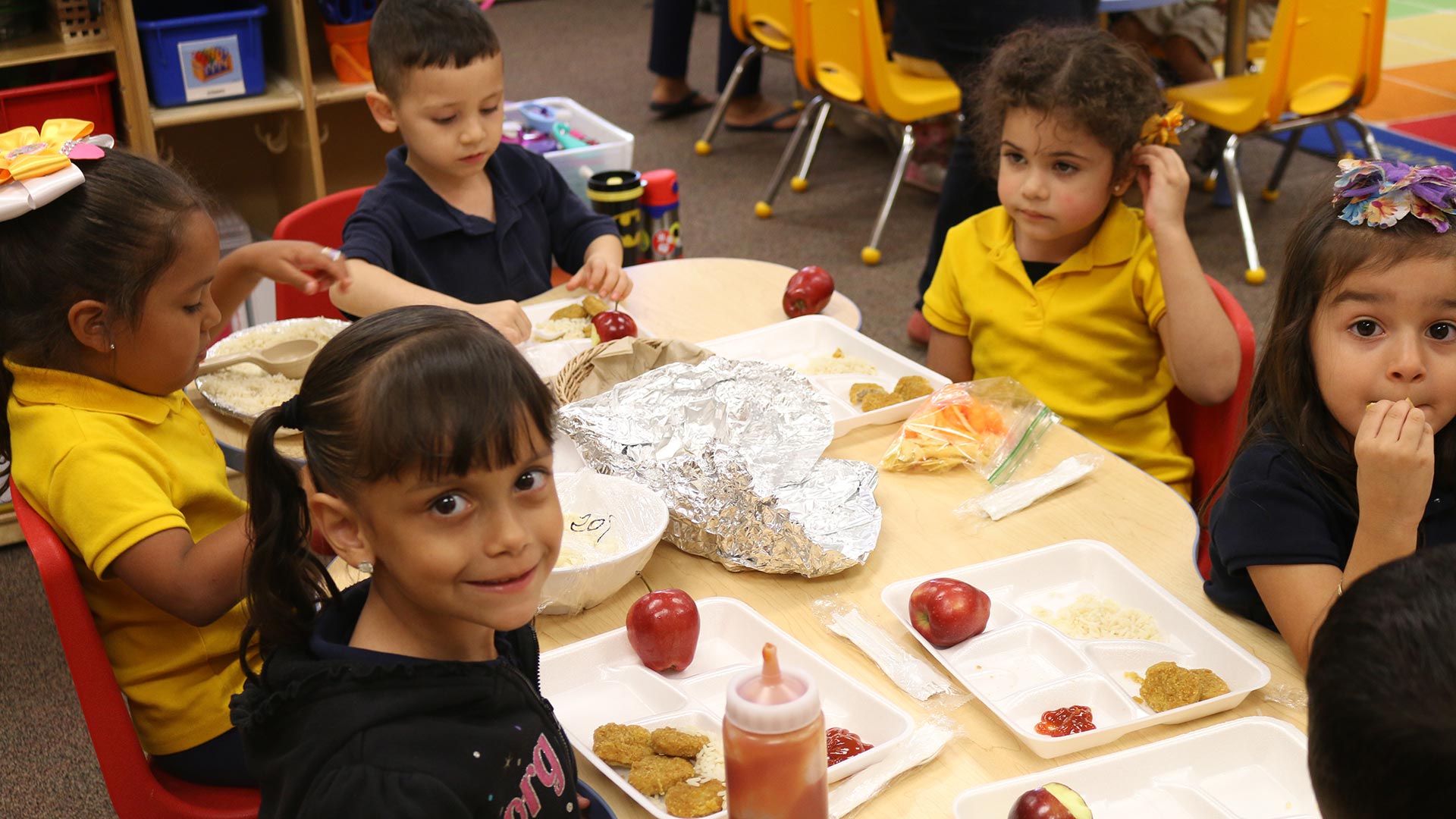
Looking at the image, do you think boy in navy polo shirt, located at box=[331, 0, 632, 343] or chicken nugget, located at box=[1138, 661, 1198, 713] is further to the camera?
boy in navy polo shirt, located at box=[331, 0, 632, 343]

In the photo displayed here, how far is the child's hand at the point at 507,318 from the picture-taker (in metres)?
1.87

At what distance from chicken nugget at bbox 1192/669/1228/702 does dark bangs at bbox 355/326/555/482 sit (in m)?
0.65

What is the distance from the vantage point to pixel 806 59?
394 cm

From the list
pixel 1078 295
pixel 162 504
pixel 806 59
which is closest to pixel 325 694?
pixel 162 504

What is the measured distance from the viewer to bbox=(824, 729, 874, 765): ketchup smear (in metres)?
1.04

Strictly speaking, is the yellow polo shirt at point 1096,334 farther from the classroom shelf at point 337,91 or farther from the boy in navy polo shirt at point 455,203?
the classroom shelf at point 337,91

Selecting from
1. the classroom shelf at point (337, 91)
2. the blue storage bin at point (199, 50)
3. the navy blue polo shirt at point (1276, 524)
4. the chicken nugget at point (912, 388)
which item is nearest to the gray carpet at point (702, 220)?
the navy blue polo shirt at point (1276, 524)

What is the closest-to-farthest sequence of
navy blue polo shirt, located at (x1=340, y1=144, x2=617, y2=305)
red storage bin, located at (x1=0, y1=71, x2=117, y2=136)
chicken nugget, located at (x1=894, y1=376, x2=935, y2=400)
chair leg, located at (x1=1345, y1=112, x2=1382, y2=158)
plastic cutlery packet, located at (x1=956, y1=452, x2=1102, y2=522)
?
plastic cutlery packet, located at (x1=956, y1=452, x2=1102, y2=522), chicken nugget, located at (x1=894, y1=376, x2=935, y2=400), navy blue polo shirt, located at (x1=340, y1=144, x2=617, y2=305), red storage bin, located at (x1=0, y1=71, x2=117, y2=136), chair leg, located at (x1=1345, y1=112, x2=1382, y2=158)

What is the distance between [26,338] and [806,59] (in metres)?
2.97

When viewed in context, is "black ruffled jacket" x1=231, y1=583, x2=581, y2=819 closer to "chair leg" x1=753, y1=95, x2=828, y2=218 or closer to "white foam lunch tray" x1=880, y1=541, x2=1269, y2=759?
"white foam lunch tray" x1=880, y1=541, x2=1269, y2=759

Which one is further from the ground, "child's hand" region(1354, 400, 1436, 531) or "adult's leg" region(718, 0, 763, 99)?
"child's hand" region(1354, 400, 1436, 531)

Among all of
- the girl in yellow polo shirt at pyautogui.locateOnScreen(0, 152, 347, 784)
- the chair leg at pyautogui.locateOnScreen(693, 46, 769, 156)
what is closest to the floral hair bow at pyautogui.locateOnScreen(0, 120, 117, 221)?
the girl in yellow polo shirt at pyautogui.locateOnScreen(0, 152, 347, 784)

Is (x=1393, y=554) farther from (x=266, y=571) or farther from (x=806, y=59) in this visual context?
(x=806, y=59)

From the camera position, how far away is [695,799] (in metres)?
1.00
